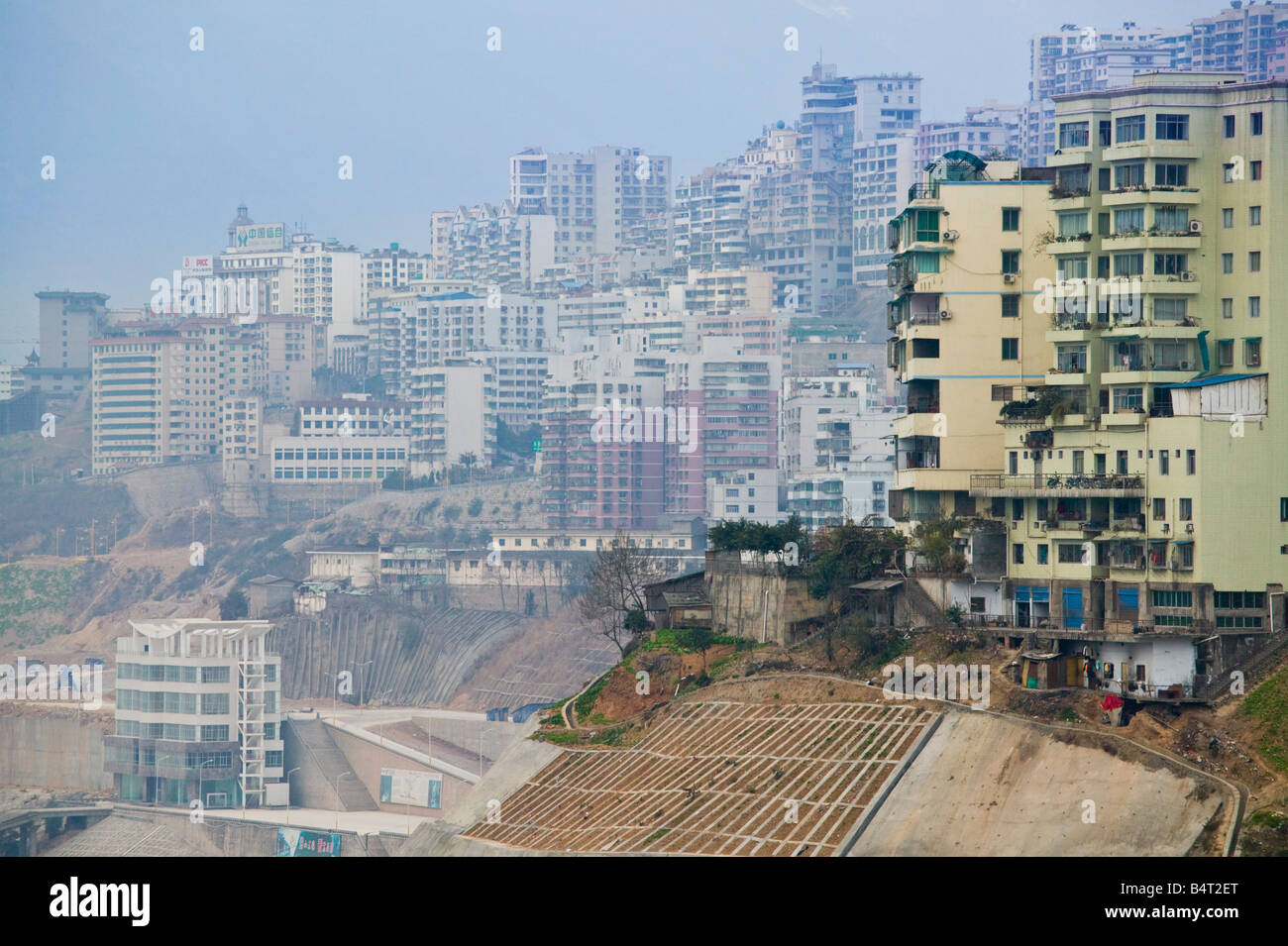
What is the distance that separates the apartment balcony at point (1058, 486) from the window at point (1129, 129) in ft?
29.9

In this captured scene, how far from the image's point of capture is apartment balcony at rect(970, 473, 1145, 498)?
48.1 meters

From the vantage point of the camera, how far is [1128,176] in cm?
5081

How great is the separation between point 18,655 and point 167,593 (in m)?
17.0

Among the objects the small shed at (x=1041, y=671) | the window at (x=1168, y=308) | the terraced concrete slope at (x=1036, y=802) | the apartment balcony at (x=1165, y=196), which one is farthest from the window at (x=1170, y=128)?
the terraced concrete slope at (x=1036, y=802)

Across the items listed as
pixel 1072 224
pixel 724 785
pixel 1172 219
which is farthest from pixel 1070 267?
pixel 724 785

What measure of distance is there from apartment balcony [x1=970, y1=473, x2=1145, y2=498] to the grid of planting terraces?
22.9 ft

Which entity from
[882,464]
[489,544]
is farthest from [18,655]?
[882,464]

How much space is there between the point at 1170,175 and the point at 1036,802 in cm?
1814

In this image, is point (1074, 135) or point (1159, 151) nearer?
point (1159, 151)

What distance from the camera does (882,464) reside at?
14350 centimetres

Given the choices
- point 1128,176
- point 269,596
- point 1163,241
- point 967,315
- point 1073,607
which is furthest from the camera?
point 269,596

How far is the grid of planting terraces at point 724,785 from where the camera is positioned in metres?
42.5

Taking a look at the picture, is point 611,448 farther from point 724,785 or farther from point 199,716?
point 724,785

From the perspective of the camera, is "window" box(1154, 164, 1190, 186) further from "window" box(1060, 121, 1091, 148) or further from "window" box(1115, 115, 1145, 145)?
"window" box(1060, 121, 1091, 148)
